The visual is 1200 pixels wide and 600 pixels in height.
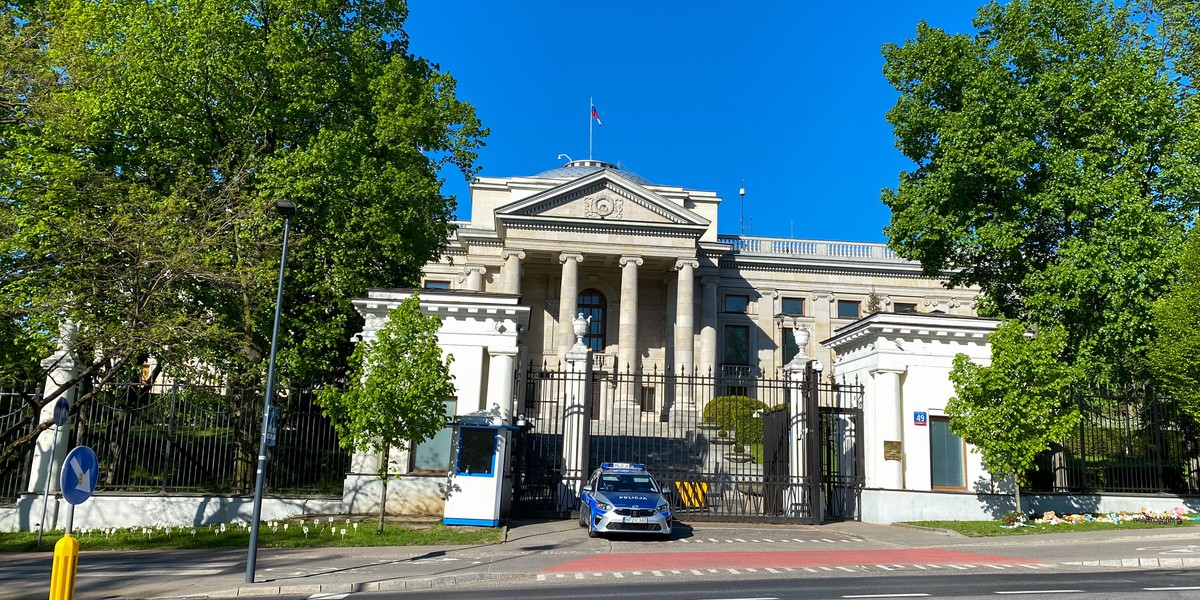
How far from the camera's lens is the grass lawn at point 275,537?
51.3 feet

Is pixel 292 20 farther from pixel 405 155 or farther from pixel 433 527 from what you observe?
pixel 433 527

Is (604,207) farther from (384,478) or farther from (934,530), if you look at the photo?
(384,478)

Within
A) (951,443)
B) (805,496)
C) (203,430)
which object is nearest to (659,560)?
(805,496)

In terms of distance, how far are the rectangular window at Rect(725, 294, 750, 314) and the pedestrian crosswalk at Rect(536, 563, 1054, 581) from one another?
41.1m

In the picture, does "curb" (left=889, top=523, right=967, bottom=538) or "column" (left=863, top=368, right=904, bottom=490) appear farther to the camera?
"column" (left=863, top=368, right=904, bottom=490)

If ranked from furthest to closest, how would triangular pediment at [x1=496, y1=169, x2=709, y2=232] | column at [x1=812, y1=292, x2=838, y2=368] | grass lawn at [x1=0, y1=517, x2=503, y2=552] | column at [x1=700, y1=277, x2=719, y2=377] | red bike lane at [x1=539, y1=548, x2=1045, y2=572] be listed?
1. column at [x1=812, y1=292, x2=838, y2=368]
2. column at [x1=700, y1=277, x2=719, y2=377]
3. triangular pediment at [x1=496, y1=169, x2=709, y2=232]
4. grass lawn at [x1=0, y1=517, x2=503, y2=552]
5. red bike lane at [x1=539, y1=548, x2=1045, y2=572]

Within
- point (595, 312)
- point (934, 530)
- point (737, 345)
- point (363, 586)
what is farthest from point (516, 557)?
point (737, 345)

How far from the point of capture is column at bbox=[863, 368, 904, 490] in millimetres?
20125

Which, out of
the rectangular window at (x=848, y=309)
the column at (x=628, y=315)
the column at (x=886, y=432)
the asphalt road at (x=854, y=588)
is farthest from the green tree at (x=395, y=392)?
the rectangular window at (x=848, y=309)

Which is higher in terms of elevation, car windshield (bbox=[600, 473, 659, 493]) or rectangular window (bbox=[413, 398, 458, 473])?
rectangular window (bbox=[413, 398, 458, 473])

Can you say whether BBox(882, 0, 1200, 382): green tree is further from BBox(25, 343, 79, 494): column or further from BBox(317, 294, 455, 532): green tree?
BBox(25, 343, 79, 494): column

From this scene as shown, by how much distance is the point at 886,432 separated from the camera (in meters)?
20.2

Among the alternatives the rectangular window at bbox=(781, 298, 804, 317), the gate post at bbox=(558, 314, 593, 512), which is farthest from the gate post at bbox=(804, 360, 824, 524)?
the rectangular window at bbox=(781, 298, 804, 317)

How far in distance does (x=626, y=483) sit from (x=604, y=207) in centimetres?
3183
